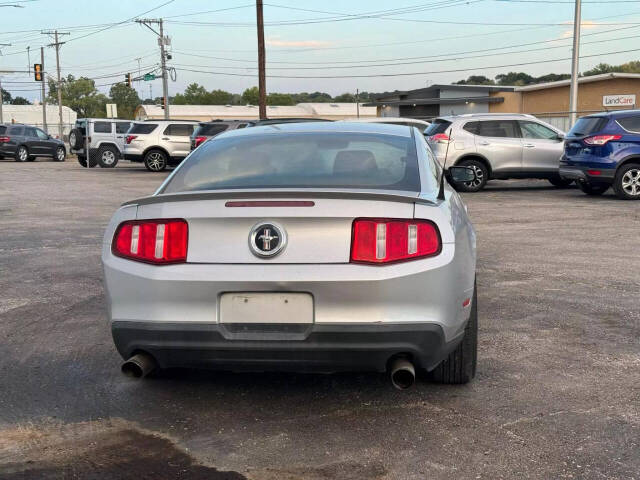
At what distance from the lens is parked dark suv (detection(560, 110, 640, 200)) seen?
14617 millimetres

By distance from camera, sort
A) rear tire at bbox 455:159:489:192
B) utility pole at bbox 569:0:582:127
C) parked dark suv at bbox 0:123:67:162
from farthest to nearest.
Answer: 1. parked dark suv at bbox 0:123:67:162
2. utility pole at bbox 569:0:582:127
3. rear tire at bbox 455:159:489:192

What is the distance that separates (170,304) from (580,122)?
43.9 ft

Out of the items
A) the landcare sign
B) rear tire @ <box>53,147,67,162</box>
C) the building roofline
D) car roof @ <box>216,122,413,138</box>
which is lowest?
rear tire @ <box>53,147,67,162</box>

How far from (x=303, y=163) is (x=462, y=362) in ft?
4.72

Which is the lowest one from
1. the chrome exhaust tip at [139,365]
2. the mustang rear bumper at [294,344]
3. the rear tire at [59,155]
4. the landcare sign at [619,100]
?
the rear tire at [59,155]

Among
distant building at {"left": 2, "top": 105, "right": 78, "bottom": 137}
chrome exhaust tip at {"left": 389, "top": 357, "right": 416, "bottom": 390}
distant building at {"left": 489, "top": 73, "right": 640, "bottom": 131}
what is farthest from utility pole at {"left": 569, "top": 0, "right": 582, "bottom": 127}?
distant building at {"left": 2, "top": 105, "right": 78, "bottom": 137}

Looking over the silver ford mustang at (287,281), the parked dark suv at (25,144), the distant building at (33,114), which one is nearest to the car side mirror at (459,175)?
the silver ford mustang at (287,281)

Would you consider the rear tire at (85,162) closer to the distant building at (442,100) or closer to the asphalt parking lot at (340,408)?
the distant building at (442,100)

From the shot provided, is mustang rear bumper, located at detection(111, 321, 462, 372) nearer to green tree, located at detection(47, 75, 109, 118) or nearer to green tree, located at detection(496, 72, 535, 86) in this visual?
green tree, located at detection(496, 72, 535, 86)

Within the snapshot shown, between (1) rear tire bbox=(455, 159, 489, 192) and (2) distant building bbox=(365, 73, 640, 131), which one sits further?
(2) distant building bbox=(365, 73, 640, 131)

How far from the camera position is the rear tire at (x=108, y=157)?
31672 millimetres

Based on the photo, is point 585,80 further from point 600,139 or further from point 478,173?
point 600,139

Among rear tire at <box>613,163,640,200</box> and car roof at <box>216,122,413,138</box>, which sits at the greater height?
car roof at <box>216,122,413,138</box>

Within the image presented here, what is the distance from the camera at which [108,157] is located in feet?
104
